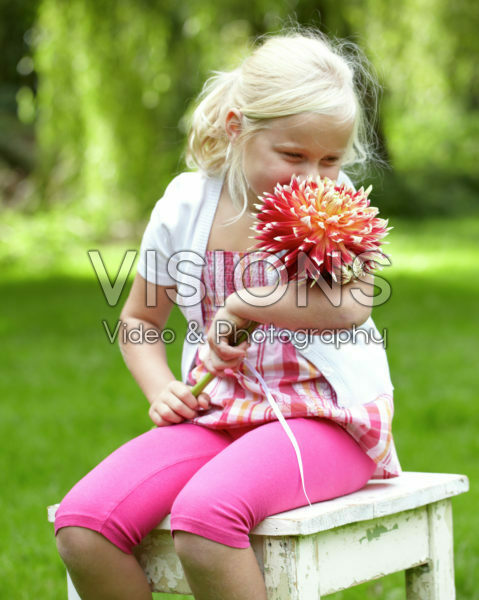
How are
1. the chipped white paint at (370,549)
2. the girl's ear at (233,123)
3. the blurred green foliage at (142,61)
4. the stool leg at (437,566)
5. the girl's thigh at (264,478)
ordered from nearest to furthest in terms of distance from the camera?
the girl's thigh at (264,478)
the chipped white paint at (370,549)
the stool leg at (437,566)
the girl's ear at (233,123)
the blurred green foliage at (142,61)

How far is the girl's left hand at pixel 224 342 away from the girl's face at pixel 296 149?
353 mm

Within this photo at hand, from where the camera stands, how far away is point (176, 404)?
6.43 feet

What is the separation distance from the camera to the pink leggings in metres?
1.62

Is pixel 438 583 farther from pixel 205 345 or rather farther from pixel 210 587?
pixel 205 345

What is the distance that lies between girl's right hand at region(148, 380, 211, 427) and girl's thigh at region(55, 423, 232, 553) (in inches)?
2.0

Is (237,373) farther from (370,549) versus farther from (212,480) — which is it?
(370,549)

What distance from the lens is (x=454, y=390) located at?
486 cm

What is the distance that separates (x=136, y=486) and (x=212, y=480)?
19 cm

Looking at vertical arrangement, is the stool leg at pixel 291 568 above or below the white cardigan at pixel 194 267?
below

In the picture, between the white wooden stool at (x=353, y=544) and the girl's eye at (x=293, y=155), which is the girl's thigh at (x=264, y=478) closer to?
the white wooden stool at (x=353, y=544)

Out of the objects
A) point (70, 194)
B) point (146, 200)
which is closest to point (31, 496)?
point (146, 200)

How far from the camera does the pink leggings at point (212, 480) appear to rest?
1.62 m

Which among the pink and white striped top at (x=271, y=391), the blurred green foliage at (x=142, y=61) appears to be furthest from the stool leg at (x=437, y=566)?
the blurred green foliage at (x=142, y=61)

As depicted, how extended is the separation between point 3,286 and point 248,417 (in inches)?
307
